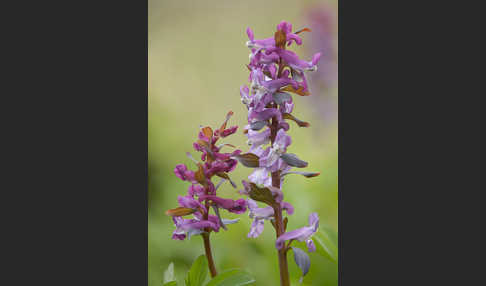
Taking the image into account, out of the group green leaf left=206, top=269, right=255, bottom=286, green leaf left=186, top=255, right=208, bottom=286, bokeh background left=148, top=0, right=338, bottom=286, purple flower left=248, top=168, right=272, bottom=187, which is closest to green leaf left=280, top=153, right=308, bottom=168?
purple flower left=248, top=168, right=272, bottom=187

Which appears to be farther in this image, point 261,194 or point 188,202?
point 188,202

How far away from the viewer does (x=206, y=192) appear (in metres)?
2.36

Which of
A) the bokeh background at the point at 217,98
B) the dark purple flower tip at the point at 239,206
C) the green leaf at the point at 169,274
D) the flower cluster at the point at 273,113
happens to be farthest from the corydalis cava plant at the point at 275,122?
the green leaf at the point at 169,274

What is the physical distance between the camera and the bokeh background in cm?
260

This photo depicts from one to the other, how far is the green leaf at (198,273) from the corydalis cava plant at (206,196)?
4 centimetres

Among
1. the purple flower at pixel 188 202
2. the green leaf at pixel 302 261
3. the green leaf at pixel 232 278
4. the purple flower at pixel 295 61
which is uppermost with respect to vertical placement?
the purple flower at pixel 295 61

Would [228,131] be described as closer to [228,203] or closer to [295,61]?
[228,203]

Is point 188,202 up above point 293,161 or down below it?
below

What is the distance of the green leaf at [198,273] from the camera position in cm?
239

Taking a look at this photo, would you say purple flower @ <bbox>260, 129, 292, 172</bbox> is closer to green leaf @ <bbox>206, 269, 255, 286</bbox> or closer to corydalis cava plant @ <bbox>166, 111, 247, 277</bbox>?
corydalis cava plant @ <bbox>166, 111, 247, 277</bbox>

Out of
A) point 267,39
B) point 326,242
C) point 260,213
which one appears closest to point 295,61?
point 267,39

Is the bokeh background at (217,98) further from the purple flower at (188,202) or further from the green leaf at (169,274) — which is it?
the purple flower at (188,202)

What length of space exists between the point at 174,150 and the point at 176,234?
549 mm

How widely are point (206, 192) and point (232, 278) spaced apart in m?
0.44
